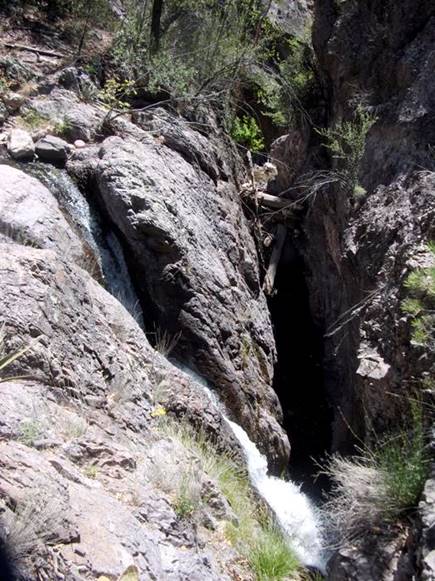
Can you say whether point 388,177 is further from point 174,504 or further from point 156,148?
point 174,504

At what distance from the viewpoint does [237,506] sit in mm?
5035

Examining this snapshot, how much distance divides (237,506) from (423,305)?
2.39m

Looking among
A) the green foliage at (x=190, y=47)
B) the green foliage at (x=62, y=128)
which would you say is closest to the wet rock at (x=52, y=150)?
the green foliage at (x=62, y=128)

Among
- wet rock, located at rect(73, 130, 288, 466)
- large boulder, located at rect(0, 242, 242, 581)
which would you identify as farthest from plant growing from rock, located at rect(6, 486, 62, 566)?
wet rock, located at rect(73, 130, 288, 466)

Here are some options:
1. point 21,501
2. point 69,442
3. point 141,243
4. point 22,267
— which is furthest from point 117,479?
point 141,243

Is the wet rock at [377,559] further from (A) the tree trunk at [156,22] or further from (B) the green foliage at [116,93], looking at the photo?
(A) the tree trunk at [156,22]

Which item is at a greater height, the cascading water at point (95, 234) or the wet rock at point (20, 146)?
the wet rock at point (20, 146)

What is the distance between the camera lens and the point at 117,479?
3.88m

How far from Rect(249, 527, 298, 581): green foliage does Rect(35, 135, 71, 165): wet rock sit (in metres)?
5.43

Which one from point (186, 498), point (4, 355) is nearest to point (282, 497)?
point (186, 498)

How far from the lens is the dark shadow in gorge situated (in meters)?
9.49

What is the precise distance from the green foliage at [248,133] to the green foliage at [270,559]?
1020 centimetres

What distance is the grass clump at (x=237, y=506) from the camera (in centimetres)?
424

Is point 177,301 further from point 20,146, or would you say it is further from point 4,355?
point 4,355
